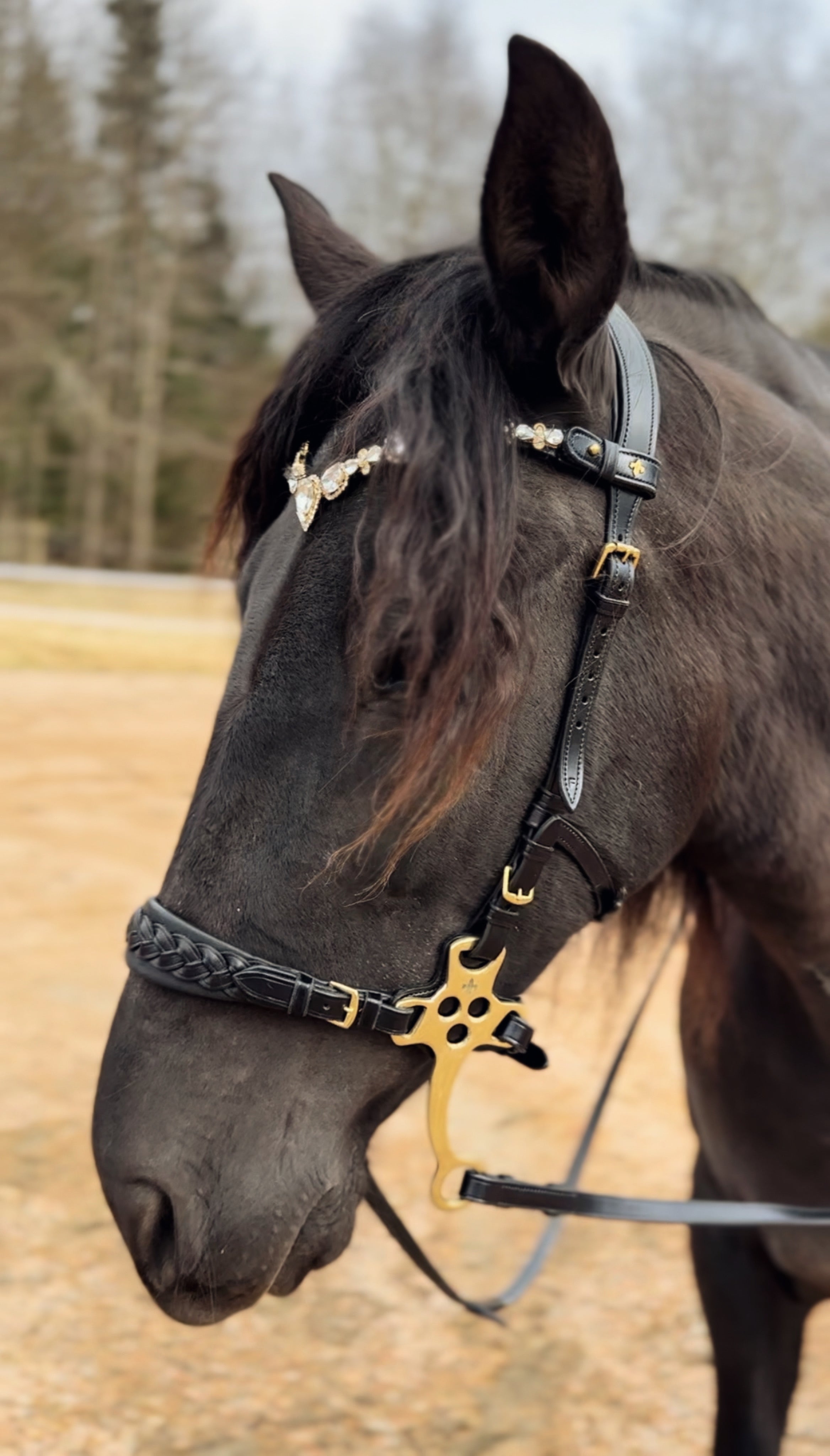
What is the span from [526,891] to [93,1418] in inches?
90.4

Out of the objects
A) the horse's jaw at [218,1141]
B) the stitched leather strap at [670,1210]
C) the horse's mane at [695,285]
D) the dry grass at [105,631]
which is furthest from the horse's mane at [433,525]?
the dry grass at [105,631]

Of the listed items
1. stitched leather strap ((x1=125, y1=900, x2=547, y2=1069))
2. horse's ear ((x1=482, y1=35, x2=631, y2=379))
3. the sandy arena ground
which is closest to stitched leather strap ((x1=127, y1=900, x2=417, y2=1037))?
stitched leather strap ((x1=125, y1=900, x2=547, y2=1069))

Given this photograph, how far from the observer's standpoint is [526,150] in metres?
1.24

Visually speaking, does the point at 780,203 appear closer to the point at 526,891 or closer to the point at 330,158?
the point at 330,158

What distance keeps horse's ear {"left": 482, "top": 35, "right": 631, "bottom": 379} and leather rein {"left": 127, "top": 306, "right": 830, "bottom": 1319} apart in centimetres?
13

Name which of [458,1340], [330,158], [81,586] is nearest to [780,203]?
[330,158]

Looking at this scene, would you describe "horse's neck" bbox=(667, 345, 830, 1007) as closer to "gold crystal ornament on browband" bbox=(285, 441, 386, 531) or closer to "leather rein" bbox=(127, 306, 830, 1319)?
"leather rein" bbox=(127, 306, 830, 1319)

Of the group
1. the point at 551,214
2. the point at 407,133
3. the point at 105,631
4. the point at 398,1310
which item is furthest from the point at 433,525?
the point at 407,133

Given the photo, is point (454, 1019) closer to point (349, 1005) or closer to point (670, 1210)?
point (349, 1005)

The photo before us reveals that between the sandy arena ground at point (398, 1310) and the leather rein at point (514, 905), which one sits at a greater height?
the leather rein at point (514, 905)

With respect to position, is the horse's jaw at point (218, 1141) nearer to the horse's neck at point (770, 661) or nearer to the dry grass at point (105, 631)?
the horse's neck at point (770, 661)

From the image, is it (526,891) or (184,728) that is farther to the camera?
(184,728)

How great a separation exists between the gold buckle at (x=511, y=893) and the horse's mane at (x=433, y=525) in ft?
0.41

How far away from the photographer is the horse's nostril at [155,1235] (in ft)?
4.36
